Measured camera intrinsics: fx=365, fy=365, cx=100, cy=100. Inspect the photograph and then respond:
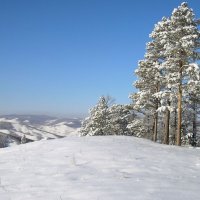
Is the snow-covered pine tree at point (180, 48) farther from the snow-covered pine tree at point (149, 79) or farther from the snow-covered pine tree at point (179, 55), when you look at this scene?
the snow-covered pine tree at point (149, 79)

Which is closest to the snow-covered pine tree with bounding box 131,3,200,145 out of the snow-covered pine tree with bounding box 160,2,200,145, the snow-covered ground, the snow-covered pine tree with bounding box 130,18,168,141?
the snow-covered pine tree with bounding box 160,2,200,145

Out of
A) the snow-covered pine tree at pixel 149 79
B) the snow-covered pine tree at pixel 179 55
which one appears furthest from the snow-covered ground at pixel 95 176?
the snow-covered pine tree at pixel 149 79

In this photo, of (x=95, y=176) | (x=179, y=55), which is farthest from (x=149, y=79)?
(x=95, y=176)

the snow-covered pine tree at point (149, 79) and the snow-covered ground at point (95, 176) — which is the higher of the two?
the snow-covered pine tree at point (149, 79)

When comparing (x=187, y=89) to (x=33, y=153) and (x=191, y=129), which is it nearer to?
(x=33, y=153)

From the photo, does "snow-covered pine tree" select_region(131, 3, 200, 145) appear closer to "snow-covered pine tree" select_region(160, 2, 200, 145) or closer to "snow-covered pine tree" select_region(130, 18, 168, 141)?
"snow-covered pine tree" select_region(160, 2, 200, 145)

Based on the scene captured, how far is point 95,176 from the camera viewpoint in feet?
42.5

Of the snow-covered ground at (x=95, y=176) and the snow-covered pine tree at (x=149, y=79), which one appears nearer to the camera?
the snow-covered ground at (x=95, y=176)

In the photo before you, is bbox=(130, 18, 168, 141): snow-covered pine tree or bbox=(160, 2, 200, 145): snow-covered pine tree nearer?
bbox=(160, 2, 200, 145): snow-covered pine tree

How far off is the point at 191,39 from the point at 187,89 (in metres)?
4.16

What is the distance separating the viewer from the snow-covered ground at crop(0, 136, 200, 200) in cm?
1026

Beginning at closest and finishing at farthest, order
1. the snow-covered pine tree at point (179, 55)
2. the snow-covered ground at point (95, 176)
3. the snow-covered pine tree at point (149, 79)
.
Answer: the snow-covered ground at point (95, 176) < the snow-covered pine tree at point (179, 55) < the snow-covered pine tree at point (149, 79)

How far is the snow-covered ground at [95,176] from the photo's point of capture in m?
10.3

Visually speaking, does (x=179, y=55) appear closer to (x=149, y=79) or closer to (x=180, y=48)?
(x=180, y=48)
